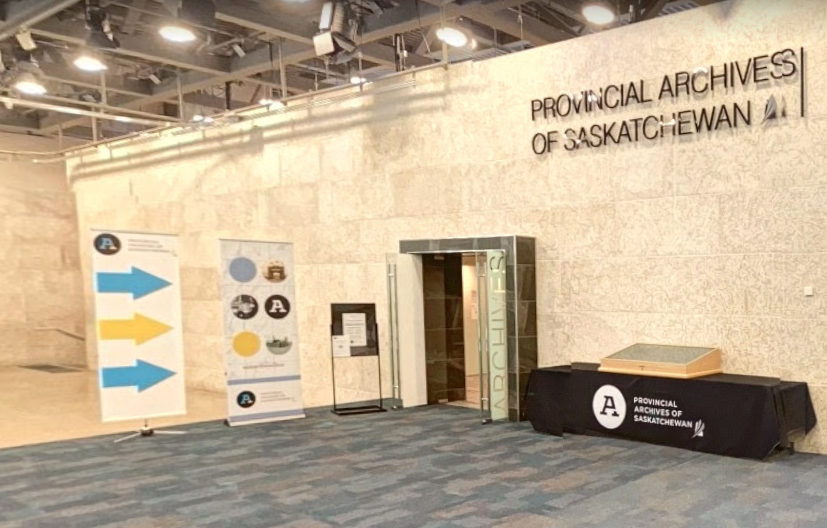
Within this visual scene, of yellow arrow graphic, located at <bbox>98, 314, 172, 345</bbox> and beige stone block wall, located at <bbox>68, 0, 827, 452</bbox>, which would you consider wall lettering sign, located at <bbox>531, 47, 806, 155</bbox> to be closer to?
beige stone block wall, located at <bbox>68, 0, 827, 452</bbox>

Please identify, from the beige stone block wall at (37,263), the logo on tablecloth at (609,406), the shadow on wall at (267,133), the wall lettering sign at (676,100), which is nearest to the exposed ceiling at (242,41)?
the shadow on wall at (267,133)

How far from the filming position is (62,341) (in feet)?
46.6

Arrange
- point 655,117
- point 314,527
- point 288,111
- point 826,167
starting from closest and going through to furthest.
Answer: 1. point 314,527
2. point 826,167
3. point 655,117
4. point 288,111

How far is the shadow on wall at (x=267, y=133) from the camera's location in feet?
28.3

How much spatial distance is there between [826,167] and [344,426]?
511cm

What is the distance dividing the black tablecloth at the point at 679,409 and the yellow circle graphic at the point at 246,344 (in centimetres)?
297

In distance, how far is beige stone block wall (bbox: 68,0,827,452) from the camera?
19.8 ft

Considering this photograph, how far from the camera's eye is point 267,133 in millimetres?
10250

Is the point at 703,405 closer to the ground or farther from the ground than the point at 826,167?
closer to the ground

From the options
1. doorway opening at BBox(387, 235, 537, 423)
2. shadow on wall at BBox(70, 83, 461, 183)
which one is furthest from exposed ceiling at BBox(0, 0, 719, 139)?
doorway opening at BBox(387, 235, 537, 423)

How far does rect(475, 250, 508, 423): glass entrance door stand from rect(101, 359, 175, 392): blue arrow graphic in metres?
3.27

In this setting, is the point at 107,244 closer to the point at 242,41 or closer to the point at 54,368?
the point at 242,41

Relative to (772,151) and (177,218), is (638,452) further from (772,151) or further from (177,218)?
(177,218)

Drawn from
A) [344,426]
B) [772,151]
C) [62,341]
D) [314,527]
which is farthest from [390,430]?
[62,341]
